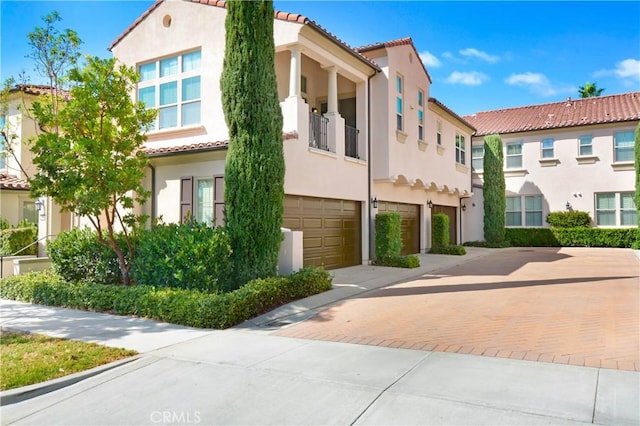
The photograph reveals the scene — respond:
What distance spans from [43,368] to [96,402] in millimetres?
1364

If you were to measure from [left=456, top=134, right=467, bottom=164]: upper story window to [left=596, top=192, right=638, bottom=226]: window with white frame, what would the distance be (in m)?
8.23

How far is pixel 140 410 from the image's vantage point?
4.33m

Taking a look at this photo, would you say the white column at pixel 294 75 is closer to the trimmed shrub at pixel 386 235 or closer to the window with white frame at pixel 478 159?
the trimmed shrub at pixel 386 235

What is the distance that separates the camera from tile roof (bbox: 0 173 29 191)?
1627 cm

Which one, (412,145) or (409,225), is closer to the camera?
(412,145)

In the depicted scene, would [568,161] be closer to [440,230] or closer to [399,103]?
[440,230]

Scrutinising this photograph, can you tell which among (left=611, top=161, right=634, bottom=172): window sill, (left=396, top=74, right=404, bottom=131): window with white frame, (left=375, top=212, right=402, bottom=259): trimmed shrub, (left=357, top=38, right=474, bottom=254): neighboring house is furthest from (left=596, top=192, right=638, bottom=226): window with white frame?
(left=375, top=212, right=402, bottom=259): trimmed shrub

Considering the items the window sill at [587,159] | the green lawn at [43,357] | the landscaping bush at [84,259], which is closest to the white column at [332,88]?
the landscaping bush at [84,259]

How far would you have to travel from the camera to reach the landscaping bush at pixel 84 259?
1063 centimetres

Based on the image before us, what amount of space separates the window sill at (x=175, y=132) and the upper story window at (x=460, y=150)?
1556 centimetres

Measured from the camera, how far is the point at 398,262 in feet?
50.7

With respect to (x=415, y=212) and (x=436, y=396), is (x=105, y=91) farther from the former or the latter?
(x=415, y=212)

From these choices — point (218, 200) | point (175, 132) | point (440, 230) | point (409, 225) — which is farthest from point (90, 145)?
point (440, 230)

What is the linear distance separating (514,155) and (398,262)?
1712cm
